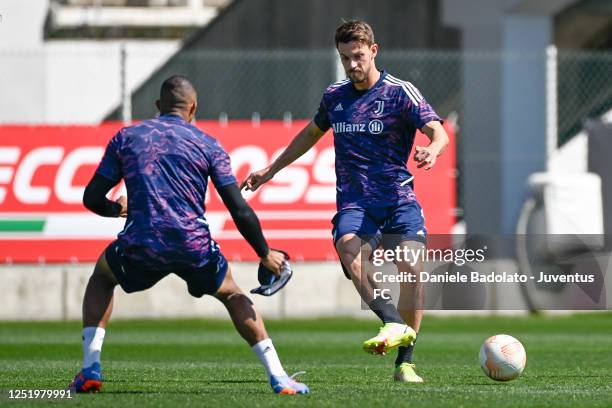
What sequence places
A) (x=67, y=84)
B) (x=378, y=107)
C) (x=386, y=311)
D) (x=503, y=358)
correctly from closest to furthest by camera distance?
(x=386, y=311), (x=503, y=358), (x=378, y=107), (x=67, y=84)

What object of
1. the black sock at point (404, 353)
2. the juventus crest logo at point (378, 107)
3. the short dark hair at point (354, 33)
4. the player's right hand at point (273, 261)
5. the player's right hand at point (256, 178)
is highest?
the short dark hair at point (354, 33)

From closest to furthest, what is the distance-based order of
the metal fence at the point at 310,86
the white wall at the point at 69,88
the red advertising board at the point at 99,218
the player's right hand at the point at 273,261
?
the player's right hand at the point at 273,261 → the red advertising board at the point at 99,218 → the metal fence at the point at 310,86 → the white wall at the point at 69,88

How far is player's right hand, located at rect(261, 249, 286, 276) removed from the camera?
304 inches

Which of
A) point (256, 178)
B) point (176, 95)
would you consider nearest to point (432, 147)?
point (256, 178)

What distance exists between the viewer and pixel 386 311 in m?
8.89

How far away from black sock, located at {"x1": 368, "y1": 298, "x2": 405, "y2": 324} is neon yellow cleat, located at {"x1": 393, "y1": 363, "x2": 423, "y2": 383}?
58cm

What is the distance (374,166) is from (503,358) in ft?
4.80

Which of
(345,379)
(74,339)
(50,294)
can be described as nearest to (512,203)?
(50,294)

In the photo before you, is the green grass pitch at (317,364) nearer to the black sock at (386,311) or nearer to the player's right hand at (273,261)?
the black sock at (386,311)

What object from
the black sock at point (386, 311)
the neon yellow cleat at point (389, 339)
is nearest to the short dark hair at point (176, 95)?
the neon yellow cleat at point (389, 339)

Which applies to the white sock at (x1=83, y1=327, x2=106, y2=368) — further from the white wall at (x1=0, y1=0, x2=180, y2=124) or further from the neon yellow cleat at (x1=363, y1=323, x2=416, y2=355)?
the white wall at (x1=0, y1=0, x2=180, y2=124)

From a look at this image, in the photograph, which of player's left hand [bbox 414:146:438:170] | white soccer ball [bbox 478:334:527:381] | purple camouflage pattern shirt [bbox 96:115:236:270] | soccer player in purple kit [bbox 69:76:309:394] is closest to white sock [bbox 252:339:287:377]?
soccer player in purple kit [bbox 69:76:309:394]

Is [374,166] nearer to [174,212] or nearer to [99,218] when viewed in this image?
[174,212]

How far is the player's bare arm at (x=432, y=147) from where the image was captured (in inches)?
333
